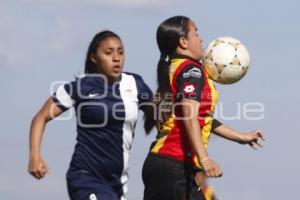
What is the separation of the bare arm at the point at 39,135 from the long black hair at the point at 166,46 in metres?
0.98

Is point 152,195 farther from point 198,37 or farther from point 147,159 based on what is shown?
point 198,37

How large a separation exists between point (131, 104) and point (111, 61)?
0.40 meters

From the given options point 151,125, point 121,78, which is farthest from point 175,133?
point 121,78

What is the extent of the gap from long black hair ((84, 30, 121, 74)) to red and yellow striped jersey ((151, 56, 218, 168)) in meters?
0.72

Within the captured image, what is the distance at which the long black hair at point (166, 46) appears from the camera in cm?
832

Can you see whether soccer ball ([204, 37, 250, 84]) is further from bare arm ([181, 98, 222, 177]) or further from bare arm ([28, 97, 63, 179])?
bare arm ([28, 97, 63, 179])

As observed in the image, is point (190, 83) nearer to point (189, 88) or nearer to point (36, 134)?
point (189, 88)

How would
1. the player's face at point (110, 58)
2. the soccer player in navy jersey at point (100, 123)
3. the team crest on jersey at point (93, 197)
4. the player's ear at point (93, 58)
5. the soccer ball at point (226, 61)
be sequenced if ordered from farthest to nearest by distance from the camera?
the soccer ball at point (226, 61), the player's ear at point (93, 58), the player's face at point (110, 58), the soccer player in navy jersey at point (100, 123), the team crest on jersey at point (93, 197)

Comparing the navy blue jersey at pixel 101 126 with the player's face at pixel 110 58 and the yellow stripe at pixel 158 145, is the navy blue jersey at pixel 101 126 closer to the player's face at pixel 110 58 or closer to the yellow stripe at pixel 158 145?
the player's face at pixel 110 58

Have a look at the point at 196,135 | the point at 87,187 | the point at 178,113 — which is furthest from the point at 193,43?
the point at 87,187

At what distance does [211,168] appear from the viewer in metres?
7.77

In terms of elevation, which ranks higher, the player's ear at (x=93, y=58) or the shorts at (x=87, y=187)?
the player's ear at (x=93, y=58)

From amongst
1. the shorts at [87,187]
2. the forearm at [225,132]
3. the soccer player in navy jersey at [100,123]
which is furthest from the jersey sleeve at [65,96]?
the forearm at [225,132]

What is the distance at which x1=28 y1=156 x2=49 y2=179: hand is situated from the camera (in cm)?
717
